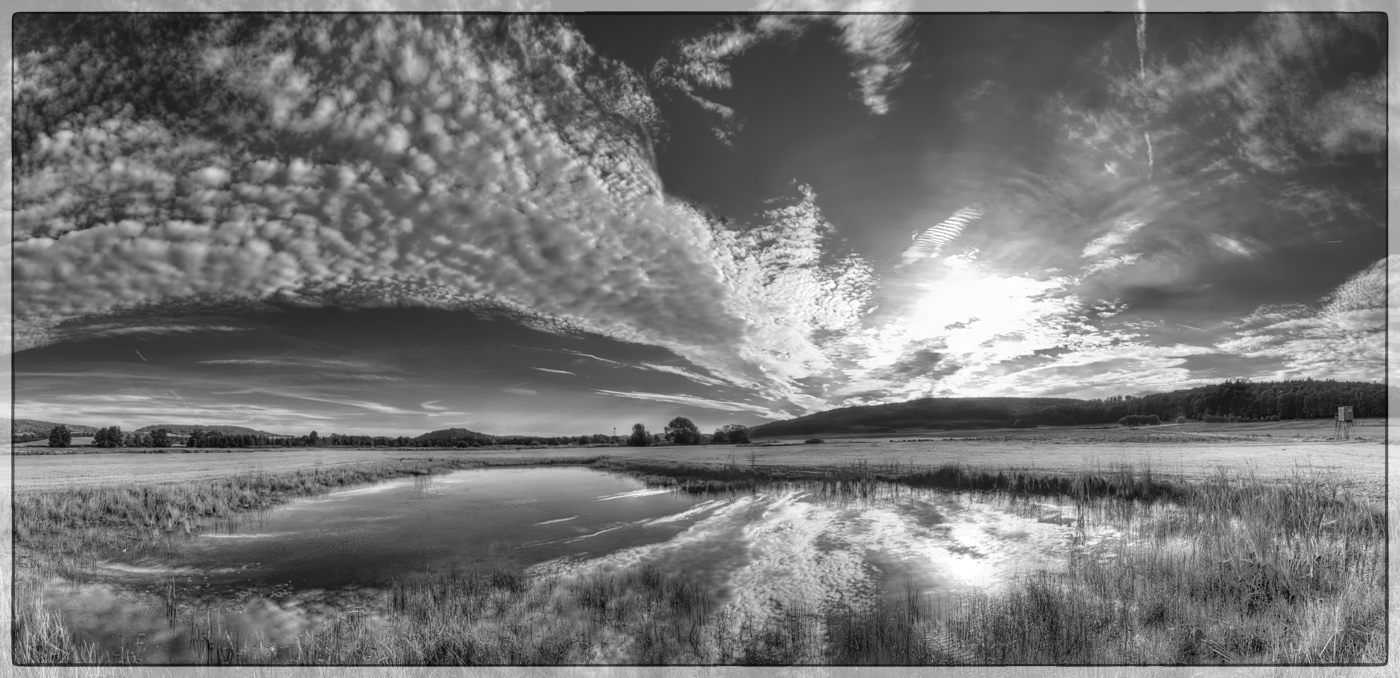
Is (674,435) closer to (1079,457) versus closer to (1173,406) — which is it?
(1173,406)

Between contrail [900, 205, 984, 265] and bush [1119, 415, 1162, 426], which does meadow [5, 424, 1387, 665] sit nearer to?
bush [1119, 415, 1162, 426]

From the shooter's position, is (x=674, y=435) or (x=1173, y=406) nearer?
(x=1173, y=406)

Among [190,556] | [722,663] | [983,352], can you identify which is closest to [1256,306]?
[983,352]

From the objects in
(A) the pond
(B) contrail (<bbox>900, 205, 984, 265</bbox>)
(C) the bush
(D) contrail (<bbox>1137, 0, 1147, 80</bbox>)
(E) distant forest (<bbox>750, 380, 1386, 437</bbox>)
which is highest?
(D) contrail (<bbox>1137, 0, 1147, 80</bbox>)

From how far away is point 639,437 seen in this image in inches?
485

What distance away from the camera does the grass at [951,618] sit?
5293 mm

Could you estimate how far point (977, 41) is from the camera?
23.0ft

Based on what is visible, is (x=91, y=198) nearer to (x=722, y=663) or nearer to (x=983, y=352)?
(x=722, y=663)

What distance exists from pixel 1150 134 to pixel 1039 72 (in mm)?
1728

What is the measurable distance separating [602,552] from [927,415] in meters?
7.38

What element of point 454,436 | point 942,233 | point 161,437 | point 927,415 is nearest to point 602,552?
point 454,436

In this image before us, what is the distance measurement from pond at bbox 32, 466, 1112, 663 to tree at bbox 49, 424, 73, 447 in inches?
141

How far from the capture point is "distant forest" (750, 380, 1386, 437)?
9.70 m

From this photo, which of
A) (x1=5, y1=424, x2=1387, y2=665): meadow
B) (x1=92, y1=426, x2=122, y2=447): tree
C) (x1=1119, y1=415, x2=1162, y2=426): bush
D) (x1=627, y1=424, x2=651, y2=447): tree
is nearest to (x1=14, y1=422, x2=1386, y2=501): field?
(x1=1119, y1=415, x2=1162, y2=426): bush
